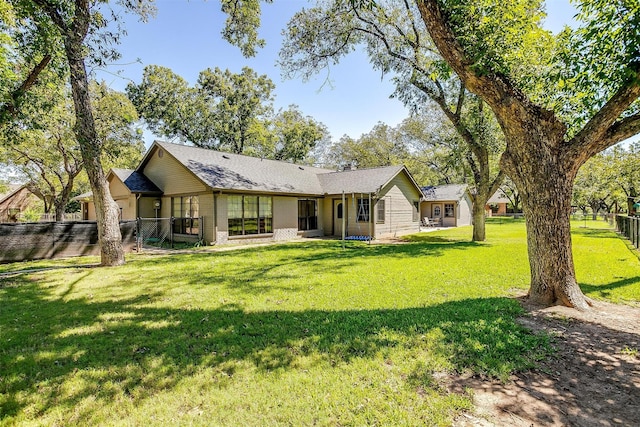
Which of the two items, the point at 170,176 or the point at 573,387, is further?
the point at 170,176

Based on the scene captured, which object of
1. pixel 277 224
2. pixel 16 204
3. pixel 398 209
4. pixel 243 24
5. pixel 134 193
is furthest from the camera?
pixel 16 204

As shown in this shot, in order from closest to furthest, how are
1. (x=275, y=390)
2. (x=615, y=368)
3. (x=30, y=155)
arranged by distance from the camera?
1. (x=275, y=390)
2. (x=615, y=368)
3. (x=30, y=155)

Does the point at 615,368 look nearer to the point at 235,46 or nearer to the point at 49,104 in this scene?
the point at 235,46

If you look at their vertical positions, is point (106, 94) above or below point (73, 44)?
above

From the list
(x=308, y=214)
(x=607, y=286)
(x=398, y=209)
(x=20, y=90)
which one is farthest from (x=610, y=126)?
(x=398, y=209)

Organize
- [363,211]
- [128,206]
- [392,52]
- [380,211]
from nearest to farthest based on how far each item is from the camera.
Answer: [392,52] → [128,206] → [363,211] → [380,211]

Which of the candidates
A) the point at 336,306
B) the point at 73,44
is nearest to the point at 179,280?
the point at 336,306

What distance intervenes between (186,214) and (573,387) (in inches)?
633

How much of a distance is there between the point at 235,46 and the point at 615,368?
44.4 feet

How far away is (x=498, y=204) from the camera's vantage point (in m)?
52.8

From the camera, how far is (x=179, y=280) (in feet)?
25.6

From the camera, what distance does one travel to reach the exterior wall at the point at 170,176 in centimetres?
1532

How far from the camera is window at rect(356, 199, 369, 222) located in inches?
727

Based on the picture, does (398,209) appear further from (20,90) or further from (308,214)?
(20,90)
